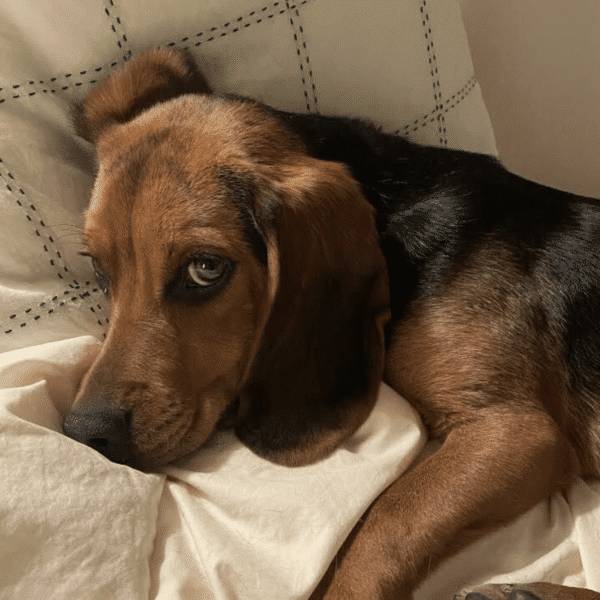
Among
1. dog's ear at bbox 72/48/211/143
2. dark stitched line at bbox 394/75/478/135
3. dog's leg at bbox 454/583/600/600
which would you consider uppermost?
dog's ear at bbox 72/48/211/143

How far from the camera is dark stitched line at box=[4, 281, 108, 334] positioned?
1.50 m

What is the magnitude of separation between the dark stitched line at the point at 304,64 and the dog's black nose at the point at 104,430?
1084 millimetres

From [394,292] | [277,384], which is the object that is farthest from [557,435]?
[277,384]

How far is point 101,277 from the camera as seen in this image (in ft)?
5.25

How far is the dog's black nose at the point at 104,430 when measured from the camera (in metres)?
1.33

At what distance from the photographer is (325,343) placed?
1468 millimetres

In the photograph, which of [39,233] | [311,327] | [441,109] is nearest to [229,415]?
[311,327]

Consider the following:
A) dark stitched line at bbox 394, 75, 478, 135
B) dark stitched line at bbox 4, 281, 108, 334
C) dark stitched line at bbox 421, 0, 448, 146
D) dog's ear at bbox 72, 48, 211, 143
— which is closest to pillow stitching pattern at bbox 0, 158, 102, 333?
dark stitched line at bbox 4, 281, 108, 334

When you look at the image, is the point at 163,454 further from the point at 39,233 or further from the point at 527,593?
the point at 527,593

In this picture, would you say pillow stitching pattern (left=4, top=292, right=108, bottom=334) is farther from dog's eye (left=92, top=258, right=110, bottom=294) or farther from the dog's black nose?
the dog's black nose

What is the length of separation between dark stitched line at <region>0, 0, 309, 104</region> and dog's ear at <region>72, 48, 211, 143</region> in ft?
0.09

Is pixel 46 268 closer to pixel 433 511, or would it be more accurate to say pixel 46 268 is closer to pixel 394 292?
pixel 394 292

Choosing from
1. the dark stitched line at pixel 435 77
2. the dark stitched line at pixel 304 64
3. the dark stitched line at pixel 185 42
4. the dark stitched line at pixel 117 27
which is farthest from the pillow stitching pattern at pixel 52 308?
the dark stitched line at pixel 435 77

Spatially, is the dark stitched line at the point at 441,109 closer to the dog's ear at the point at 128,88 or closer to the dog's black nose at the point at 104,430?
the dog's ear at the point at 128,88
